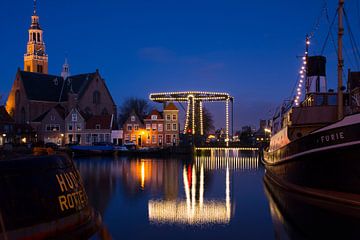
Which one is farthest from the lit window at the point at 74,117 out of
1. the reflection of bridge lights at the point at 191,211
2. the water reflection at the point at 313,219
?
the water reflection at the point at 313,219

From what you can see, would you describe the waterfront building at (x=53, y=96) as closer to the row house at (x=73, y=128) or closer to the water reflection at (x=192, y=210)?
the row house at (x=73, y=128)

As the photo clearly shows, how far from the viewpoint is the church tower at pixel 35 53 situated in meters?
131

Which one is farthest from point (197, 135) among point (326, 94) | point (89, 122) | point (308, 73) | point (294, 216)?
point (294, 216)

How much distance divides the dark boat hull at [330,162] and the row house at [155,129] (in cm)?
6368

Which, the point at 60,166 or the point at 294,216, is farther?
the point at 294,216

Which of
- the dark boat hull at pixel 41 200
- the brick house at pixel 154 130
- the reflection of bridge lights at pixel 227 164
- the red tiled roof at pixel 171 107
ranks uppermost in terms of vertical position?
the red tiled roof at pixel 171 107

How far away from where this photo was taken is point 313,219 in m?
17.4

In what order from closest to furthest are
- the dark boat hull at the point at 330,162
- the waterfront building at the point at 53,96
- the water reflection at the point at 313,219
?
the water reflection at the point at 313,219
the dark boat hull at the point at 330,162
the waterfront building at the point at 53,96

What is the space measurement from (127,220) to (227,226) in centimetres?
417

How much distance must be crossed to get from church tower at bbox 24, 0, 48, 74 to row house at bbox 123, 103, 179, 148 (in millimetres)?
56663

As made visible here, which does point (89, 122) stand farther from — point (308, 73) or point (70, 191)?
point (70, 191)

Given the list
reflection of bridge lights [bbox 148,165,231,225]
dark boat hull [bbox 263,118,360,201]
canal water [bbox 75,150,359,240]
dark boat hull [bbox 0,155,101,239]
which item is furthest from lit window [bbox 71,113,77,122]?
dark boat hull [bbox 0,155,101,239]

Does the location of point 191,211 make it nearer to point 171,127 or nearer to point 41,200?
point 41,200

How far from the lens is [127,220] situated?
59.9 feet
